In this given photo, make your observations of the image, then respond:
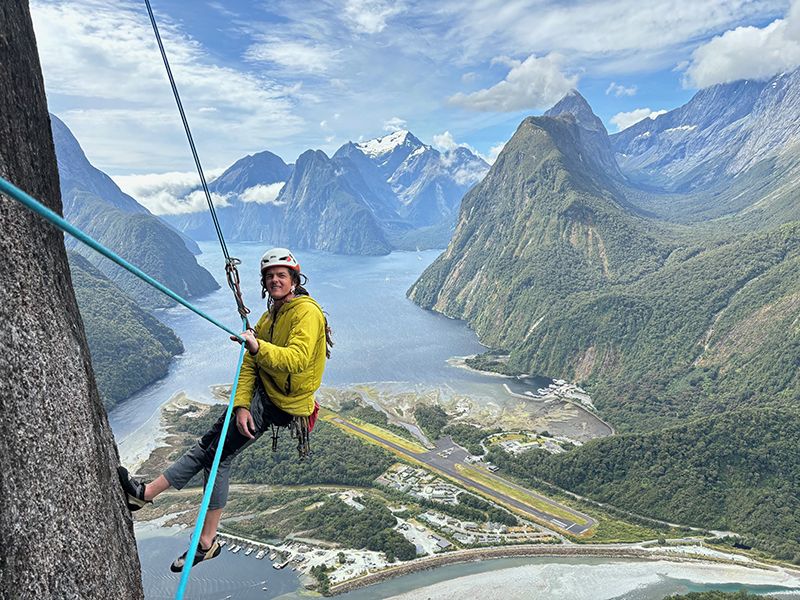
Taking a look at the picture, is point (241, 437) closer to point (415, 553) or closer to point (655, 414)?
point (415, 553)

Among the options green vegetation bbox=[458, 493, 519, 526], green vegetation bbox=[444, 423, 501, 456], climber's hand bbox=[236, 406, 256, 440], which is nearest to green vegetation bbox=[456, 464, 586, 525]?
green vegetation bbox=[458, 493, 519, 526]

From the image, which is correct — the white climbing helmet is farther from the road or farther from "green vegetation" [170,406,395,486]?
"green vegetation" [170,406,395,486]

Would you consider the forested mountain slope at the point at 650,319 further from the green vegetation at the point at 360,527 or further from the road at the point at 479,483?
the green vegetation at the point at 360,527

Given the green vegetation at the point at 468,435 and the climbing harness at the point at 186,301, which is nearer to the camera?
the climbing harness at the point at 186,301

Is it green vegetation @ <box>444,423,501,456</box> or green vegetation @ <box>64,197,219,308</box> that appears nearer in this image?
green vegetation @ <box>444,423,501,456</box>

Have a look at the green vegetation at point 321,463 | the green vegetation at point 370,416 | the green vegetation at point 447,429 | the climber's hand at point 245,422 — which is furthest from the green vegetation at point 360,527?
the climber's hand at point 245,422

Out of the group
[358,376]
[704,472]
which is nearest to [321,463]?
[358,376]

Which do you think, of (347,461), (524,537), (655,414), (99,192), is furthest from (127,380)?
(99,192)
